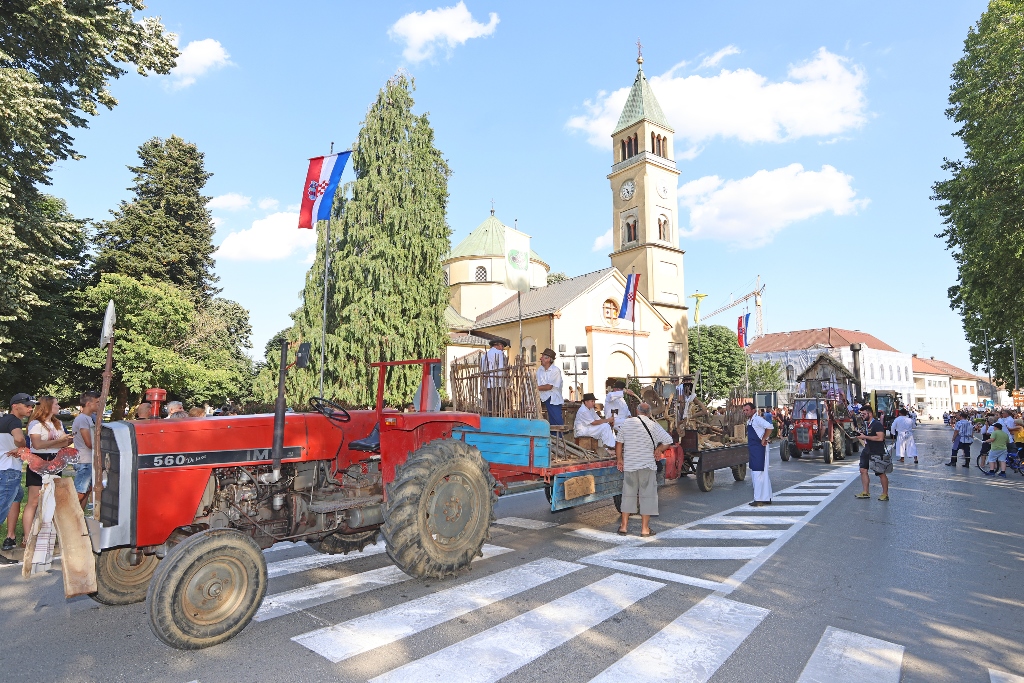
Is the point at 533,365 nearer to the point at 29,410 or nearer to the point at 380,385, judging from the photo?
the point at 380,385

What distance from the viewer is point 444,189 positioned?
2661 cm

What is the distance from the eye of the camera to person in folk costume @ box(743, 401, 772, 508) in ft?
31.4

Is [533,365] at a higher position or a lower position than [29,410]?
→ higher

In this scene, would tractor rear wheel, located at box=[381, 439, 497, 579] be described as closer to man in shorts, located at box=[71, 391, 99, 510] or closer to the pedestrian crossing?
→ the pedestrian crossing

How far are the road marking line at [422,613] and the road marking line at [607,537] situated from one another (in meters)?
1.29

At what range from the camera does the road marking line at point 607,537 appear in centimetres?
714

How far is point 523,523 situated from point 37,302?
15.5 m

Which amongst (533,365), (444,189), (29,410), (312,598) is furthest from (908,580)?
(444,189)

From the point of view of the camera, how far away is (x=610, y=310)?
37.5 metres

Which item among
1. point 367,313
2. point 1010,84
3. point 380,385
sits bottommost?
point 380,385

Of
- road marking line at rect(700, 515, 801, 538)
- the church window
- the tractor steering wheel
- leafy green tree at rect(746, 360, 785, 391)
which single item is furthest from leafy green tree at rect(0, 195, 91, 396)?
leafy green tree at rect(746, 360, 785, 391)

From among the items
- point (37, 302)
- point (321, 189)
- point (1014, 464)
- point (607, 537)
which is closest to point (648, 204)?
point (321, 189)

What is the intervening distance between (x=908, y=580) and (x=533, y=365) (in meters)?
4.59

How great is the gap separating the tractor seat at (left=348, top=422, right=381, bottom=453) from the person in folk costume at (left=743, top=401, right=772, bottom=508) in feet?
21.4
